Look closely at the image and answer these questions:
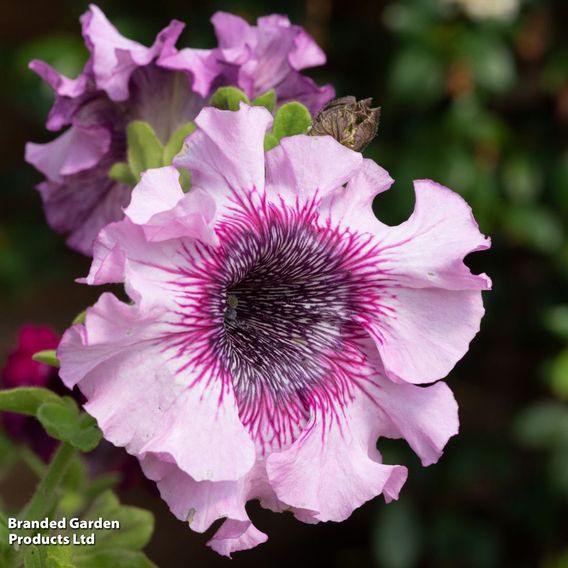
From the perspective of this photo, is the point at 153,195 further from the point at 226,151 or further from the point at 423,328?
the point at 423,328

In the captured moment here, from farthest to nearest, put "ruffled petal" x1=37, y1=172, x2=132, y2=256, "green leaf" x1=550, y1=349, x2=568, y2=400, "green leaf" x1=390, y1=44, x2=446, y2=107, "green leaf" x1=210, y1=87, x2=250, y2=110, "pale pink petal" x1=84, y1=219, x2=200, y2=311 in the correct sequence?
"green leaf" x1=390, y1=44, x2=446, y2=107 → "green leaf" x1=550, y1=349, x2=568, y2=400 → "ruffled petal" x1=37, y1=172, x2=132, y2=256 → "green leaf" x1=210, y1=87, x2=250, y2=110 → "pale pink petal" x1=84, y1=219, x2=200, y2=311

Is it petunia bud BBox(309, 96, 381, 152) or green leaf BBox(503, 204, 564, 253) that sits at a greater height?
petunia bud BBox(309, 96, 381, 152)

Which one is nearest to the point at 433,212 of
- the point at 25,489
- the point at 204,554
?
the point at 25,489

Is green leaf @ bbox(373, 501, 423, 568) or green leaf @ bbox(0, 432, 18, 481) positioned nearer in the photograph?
green leaf @ bbox(0, 432, 18, 481)

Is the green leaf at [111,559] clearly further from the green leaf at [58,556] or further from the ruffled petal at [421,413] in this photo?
the ruffled petal at [421,413]

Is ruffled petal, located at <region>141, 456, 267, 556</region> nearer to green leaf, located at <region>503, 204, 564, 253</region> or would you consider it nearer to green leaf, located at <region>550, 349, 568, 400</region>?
green leaf, located at <region>550, 349, 568, 400</region>

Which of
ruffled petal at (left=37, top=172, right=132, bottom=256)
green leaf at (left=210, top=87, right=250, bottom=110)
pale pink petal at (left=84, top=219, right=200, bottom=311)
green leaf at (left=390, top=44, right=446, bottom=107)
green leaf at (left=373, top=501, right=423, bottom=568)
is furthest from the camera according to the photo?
green leaf at (left=373, top=501, right=423, bottom=568)

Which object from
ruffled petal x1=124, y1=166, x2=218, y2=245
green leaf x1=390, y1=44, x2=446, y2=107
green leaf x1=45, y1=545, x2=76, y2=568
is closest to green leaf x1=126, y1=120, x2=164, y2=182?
ruffled petal x1=124, y1=166, x2=218, y2=245

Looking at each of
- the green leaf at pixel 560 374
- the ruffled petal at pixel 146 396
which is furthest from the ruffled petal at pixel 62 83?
the green leaf at pixel 560 374
